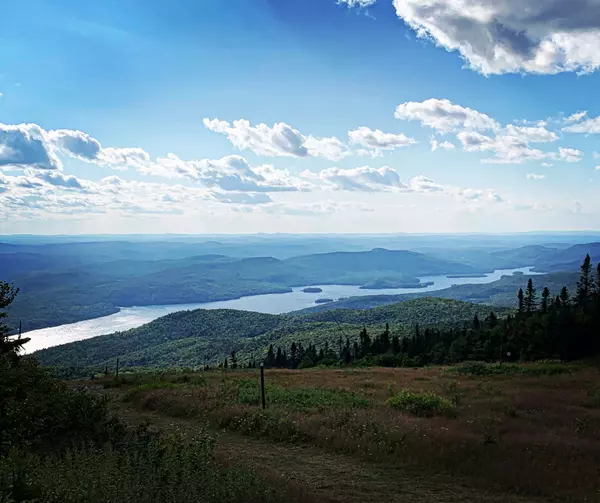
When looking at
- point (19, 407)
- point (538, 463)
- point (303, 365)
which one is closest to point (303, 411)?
point (538, 463)

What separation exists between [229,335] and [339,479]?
17640cm

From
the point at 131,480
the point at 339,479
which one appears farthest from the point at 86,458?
the point at 339,479

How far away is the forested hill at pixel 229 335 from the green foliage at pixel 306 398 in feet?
341

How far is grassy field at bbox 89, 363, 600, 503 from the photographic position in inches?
372

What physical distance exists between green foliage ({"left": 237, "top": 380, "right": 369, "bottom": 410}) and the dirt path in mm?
4607

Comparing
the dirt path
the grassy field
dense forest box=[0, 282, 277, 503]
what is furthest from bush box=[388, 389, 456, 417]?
dense forest box=[0, 282, 277, 503]

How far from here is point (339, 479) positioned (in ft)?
33.0

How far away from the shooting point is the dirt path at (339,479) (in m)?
8.88

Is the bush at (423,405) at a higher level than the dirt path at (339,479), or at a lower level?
lower

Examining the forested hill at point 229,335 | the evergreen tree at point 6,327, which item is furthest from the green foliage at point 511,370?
the forested hill at point 229,335

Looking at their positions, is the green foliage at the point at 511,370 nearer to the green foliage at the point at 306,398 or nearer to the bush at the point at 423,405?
the green foliage at the point at 306,398

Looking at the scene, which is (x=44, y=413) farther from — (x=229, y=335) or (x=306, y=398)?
(x=229, y=335)

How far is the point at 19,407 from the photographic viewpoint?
1051cm

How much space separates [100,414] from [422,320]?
15256 centimetres
